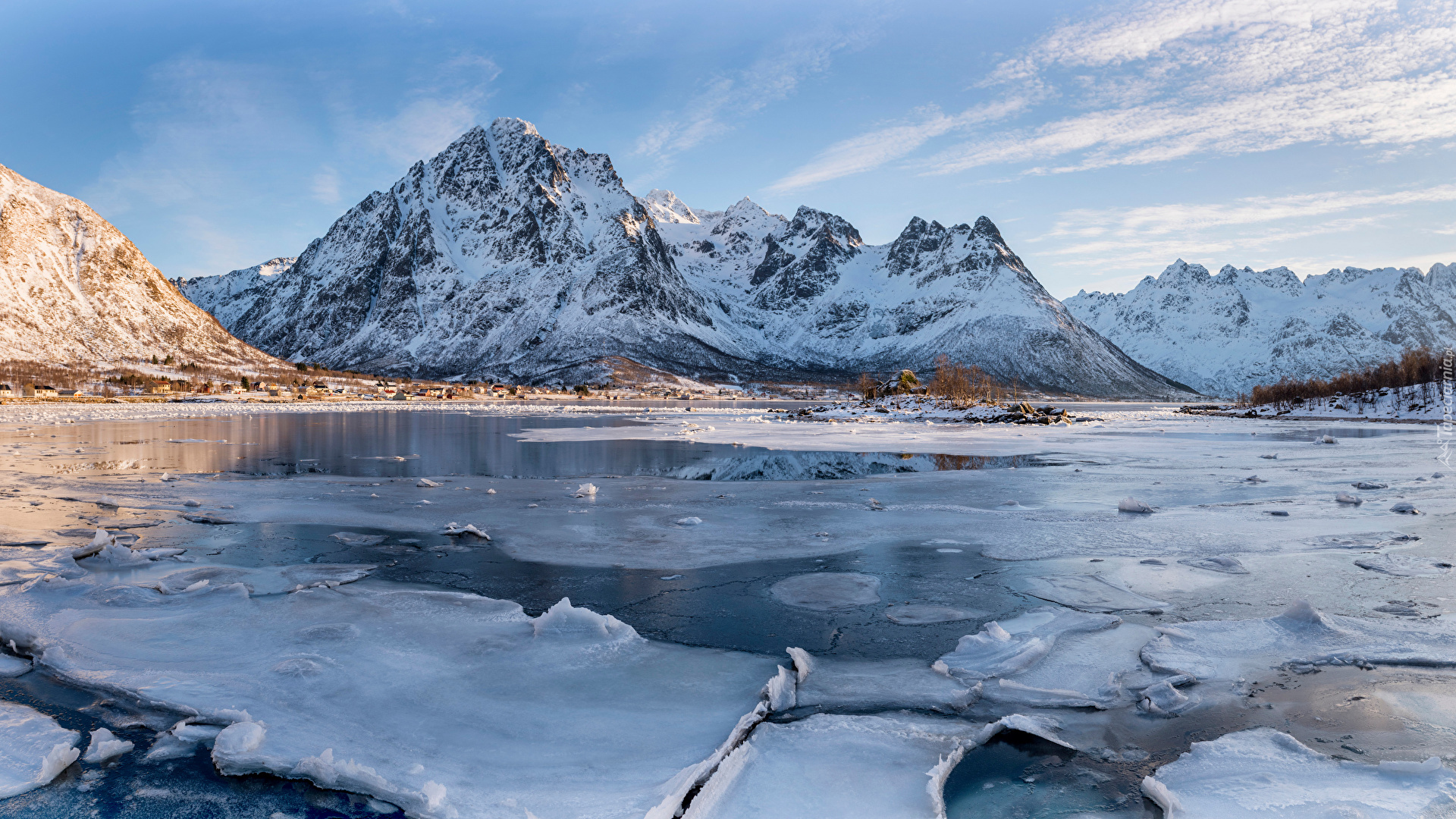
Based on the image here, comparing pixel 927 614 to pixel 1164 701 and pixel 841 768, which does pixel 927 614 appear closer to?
pixel 1164 701

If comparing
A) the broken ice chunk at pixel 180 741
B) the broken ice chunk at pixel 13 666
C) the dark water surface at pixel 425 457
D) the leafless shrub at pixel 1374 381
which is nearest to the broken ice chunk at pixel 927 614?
the broken ice chunk at pixel 180 741

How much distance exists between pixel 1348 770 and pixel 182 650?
10.7 metres

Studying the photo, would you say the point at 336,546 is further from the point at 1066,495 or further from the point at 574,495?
the point at 1066,495

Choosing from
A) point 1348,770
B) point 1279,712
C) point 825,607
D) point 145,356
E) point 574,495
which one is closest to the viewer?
point 1348,770

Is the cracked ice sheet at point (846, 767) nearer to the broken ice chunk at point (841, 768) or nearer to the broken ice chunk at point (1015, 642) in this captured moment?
the broken ice chunk at point (841, 768)

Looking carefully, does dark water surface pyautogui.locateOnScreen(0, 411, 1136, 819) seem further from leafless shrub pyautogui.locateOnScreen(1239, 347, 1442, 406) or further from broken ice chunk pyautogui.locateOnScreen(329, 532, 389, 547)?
leafless shrub pyautogui.locateOnScreen(1239, 347, 1442, 406)

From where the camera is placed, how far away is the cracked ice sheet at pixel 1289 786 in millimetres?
5074

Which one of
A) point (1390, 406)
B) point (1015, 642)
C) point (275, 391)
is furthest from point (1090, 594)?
point (275, 391)

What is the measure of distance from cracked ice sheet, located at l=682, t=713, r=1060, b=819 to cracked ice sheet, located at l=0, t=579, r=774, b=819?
1.25ft

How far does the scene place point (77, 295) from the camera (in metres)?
177

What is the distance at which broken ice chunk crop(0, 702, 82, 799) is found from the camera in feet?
18.3

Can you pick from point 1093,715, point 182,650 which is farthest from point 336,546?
point 1093,715

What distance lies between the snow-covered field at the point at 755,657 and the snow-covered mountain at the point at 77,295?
19381cm

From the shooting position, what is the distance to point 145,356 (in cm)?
17400
